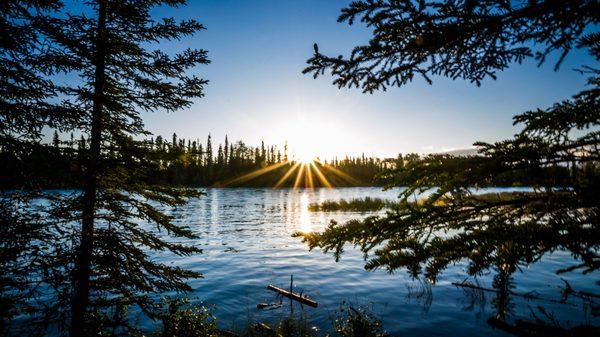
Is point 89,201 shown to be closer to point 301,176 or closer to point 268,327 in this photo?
point 268,327

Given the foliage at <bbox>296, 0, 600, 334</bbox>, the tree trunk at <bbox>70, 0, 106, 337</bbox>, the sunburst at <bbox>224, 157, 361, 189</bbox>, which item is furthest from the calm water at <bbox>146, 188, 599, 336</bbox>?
the sunburst at <bbox>224, 157, 361, 189</bbox>

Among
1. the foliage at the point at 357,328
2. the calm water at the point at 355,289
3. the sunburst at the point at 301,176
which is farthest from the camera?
the sunburst at the point at 301,176

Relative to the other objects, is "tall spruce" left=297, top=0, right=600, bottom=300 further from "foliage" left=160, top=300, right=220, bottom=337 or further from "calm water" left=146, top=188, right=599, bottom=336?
"calm water" left=146, top=188, right=599, bottom=336

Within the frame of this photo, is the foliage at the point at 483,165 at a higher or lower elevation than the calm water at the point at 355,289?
higher

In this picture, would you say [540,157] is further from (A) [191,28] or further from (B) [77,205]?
(A) [191,28]

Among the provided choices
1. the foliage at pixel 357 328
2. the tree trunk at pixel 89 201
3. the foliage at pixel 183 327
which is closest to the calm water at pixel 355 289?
the foliage at pixel 357 328

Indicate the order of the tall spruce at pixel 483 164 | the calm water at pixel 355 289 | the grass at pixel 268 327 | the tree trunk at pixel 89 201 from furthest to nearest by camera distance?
the calm water at pixel 355 289 < the grass at pixel 268 327 < the tree trunk at pixel 89 201 < the tall spruce at pixel 483 164

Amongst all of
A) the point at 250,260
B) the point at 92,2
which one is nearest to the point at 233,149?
the point at 250,260

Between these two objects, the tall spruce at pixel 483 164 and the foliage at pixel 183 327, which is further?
the foliage at pixel 183 327

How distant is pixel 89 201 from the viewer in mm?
5891

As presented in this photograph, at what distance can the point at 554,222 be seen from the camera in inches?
92.1

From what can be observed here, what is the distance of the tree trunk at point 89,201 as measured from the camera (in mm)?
5574

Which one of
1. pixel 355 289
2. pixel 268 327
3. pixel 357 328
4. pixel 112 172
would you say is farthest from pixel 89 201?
pixel 355 289

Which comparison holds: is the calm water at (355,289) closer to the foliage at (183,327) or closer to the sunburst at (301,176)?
the foliage at (183,327)
